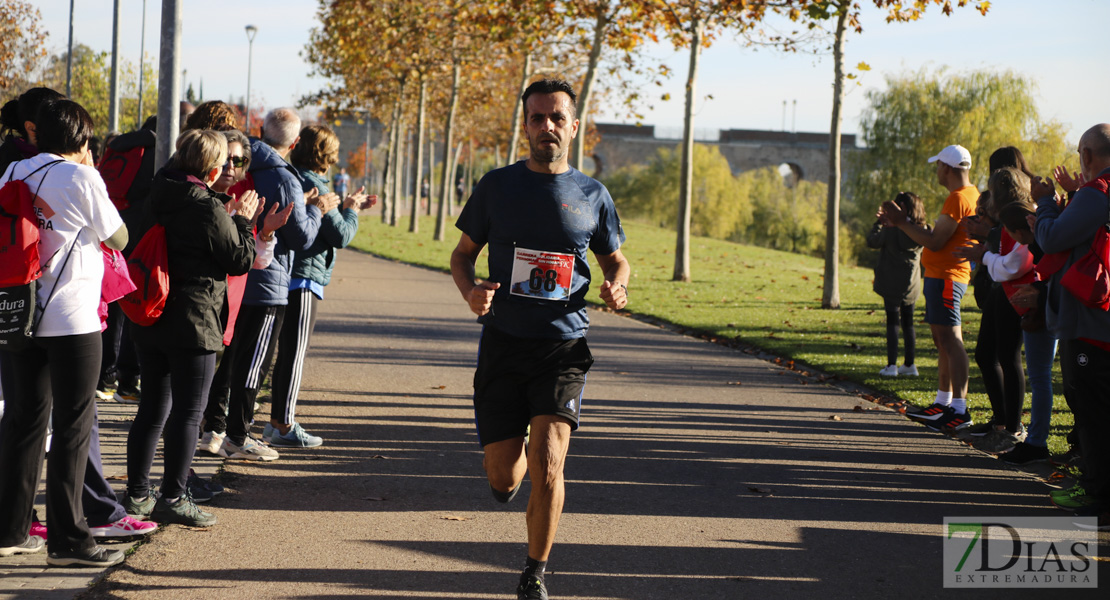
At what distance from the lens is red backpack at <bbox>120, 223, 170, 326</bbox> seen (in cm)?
477

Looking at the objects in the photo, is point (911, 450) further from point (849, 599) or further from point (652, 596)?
point (652, 596)

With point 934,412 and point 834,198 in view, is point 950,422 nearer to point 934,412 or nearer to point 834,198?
point 934,412

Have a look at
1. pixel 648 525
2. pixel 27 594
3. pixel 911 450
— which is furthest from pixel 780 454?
pixel 27 594

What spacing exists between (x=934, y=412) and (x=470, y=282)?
5.27 metres

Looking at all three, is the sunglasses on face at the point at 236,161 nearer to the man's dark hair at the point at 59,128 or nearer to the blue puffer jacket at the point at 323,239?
the blue puffer jacket at the point at 323,239

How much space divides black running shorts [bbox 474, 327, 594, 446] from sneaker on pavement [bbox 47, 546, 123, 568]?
1.69m

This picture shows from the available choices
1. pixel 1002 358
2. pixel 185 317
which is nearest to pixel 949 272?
pixel 1002 358

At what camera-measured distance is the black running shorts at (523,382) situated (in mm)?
4324

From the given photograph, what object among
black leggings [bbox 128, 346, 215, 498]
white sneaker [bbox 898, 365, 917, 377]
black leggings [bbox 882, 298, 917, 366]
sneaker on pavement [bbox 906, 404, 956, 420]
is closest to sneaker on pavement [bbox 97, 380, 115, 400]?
black leggings [bbox 128, 346, 215, 498]

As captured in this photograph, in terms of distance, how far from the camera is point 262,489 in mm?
5840

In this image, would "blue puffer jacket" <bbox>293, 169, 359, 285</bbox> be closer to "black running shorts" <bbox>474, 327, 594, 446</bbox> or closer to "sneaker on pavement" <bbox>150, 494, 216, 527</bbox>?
"sneaker on pavement" <bbox>150, 494, 216, 527</bbox>

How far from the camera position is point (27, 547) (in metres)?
4.53

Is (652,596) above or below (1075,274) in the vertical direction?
below

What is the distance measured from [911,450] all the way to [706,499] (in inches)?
85.9
